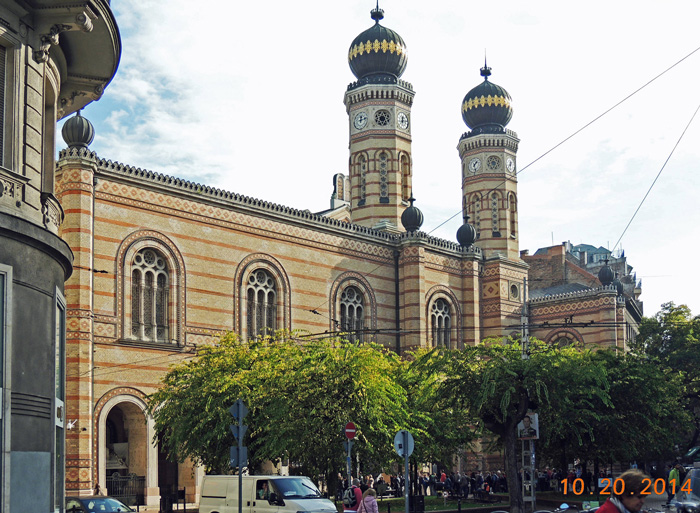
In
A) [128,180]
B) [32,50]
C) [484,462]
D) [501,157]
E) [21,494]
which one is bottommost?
[484,462]

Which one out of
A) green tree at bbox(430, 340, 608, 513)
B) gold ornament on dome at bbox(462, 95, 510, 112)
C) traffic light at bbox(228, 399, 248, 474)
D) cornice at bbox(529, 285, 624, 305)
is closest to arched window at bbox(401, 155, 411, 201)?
gold ornament on dome at bbox(462, 95, 510, 112)

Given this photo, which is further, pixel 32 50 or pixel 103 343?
pixel 103 343

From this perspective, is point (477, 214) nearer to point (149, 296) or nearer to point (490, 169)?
point (490, 169)

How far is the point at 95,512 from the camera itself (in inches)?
762

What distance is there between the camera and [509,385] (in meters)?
24.5

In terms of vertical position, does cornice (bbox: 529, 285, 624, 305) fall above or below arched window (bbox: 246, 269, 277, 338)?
above

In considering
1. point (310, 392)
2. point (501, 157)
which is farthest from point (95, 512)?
point (501, 157)

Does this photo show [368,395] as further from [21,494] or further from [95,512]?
[21,494]

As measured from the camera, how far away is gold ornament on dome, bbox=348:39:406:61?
48062 mm

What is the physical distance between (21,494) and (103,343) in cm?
2005

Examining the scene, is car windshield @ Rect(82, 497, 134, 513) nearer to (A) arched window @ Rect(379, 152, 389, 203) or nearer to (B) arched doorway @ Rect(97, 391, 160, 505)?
(B) arched doorway @ Rect(97, 391, 160, 505)

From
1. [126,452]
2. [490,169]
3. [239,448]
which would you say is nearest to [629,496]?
[239,448]

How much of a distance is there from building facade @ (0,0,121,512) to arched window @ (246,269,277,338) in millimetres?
23282

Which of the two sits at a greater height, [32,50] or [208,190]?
[208,190]
